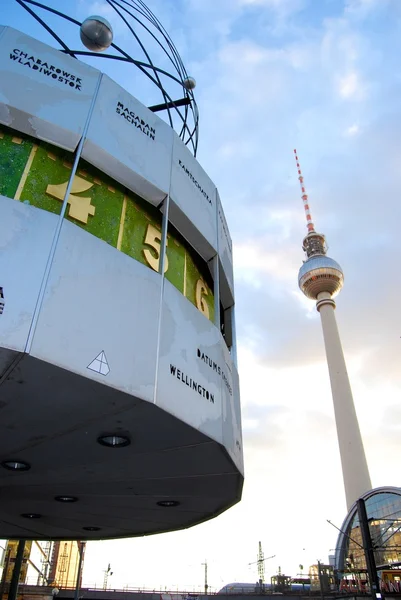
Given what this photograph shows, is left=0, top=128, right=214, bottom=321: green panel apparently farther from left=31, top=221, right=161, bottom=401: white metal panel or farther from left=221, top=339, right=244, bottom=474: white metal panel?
left=221, top=339, right=244, bottom=474: white metal panel

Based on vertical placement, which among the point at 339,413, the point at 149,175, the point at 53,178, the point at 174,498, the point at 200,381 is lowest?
the point at 174,498

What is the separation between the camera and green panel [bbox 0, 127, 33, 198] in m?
6.59

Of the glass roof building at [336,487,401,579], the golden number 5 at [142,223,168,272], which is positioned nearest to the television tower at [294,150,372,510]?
the glass roof building at [336,487,401,579]

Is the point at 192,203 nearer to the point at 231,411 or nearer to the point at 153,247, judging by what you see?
the point at 153,247

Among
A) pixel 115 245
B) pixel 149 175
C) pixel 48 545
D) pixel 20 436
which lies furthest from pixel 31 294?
pixel 48 545

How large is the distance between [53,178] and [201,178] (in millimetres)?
4239

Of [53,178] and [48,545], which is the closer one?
[53,178]

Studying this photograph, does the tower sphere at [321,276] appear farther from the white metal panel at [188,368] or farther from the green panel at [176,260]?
the white metal panel at [188,368]

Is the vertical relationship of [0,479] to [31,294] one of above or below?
below

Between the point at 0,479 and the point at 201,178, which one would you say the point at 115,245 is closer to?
the point at 201,178

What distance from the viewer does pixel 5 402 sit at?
582 cm

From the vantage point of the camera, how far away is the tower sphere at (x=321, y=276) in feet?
294

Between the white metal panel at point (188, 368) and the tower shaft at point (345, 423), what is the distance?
68488 mm

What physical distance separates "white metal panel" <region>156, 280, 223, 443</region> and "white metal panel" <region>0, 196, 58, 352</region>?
203 centimetres
